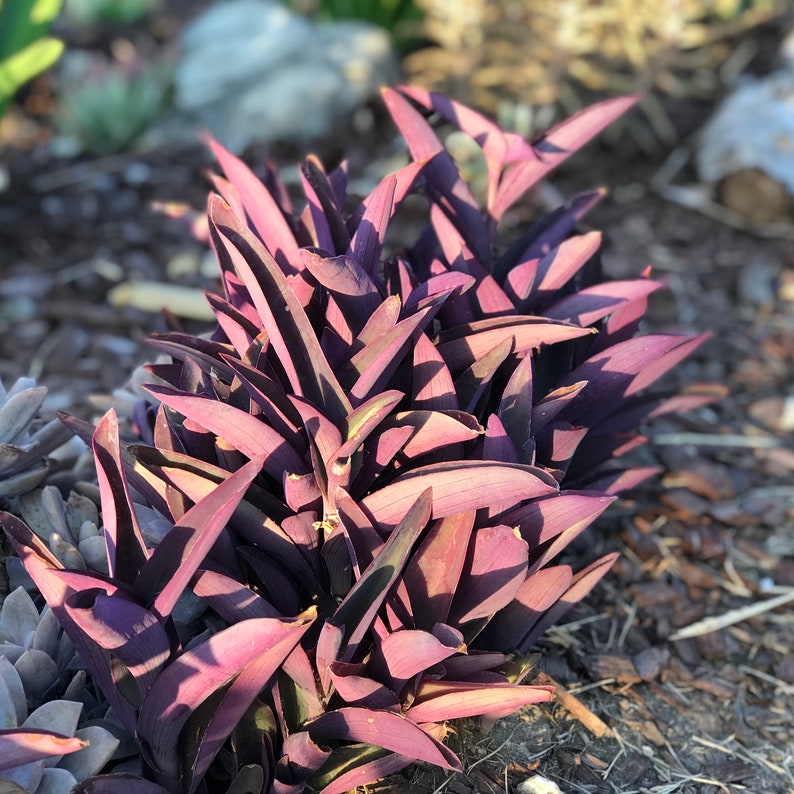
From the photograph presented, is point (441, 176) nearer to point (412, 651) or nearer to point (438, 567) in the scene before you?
point (438, 567)

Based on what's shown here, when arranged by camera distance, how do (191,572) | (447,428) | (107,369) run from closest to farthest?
1. (191,572)
2. (447,428)
3. (107,369)

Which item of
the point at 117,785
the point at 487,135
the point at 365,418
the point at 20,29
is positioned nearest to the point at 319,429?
the point at 365,418

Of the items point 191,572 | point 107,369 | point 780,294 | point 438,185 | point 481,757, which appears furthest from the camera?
point 780,294

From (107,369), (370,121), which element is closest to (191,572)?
(107,369)

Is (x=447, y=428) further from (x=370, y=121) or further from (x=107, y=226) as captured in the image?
(x=370, y=121)

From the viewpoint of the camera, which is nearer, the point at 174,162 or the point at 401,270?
the point at 401,270

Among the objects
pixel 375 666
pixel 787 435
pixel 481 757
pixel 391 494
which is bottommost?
pixel 787 435
